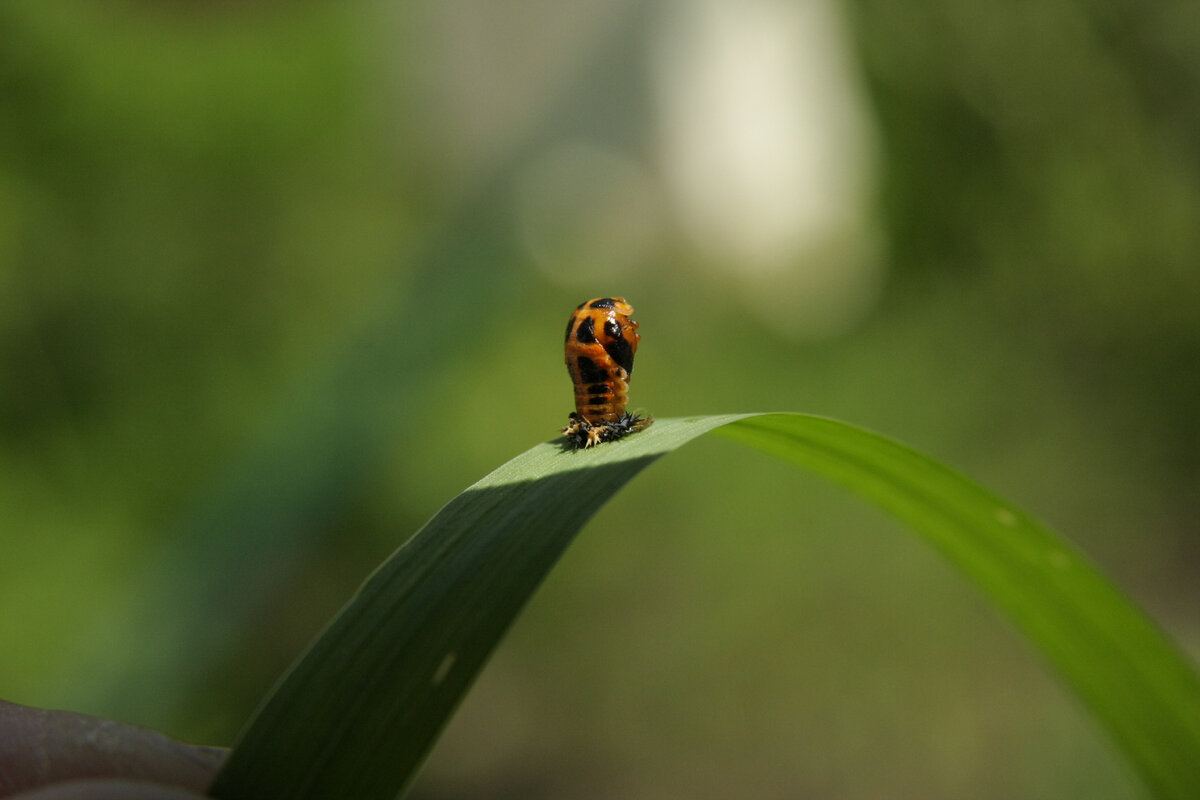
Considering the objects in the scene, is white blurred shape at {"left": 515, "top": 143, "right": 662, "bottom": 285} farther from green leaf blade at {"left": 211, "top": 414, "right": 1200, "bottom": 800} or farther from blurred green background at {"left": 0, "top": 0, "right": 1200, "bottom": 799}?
green leaf blade at {"left": 211, "top": 414, "right": 1200, "bottom": 800}

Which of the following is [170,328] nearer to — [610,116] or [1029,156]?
[610,116]

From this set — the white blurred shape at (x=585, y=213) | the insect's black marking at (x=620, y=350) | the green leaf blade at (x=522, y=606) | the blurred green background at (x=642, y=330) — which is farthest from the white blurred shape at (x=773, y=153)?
the green leaf blade at (x=522, y=606)

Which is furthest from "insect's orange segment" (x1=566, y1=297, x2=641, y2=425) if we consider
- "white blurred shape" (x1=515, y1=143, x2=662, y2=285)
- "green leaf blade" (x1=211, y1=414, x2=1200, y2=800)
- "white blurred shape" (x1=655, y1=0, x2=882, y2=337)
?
"white blurred shape" (x1=655, y1=0, x2=882, y2=337)

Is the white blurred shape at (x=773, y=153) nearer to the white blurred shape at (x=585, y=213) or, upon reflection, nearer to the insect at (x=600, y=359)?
the white blurred shape at (x=585, y=213)

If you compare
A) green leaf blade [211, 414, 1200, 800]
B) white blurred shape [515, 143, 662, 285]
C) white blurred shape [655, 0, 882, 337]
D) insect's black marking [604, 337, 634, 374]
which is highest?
white blurred shape [655, 0, 882, 337]

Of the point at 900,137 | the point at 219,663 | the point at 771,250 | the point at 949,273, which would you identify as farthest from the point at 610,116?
the point at 219,663

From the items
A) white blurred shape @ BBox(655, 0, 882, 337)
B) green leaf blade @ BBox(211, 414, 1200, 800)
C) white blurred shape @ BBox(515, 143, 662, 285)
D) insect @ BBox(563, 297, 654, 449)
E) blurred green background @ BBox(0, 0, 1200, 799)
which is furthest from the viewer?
white blurred shape @ BBox(655, 0, 882, 337)
